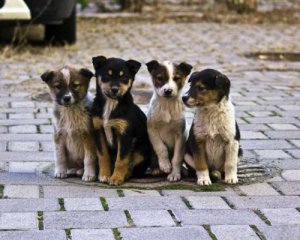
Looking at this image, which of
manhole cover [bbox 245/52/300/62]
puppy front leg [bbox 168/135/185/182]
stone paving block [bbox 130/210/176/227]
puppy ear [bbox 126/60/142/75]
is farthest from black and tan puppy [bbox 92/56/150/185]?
manhole cover [bbox 245/52/300/62]

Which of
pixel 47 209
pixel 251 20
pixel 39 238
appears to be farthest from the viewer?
pixel 251 20

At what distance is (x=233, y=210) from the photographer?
17.3ft

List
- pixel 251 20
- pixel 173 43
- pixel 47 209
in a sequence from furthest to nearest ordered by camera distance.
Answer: pixel 251 20, pixel 173 43, pixel 47 209

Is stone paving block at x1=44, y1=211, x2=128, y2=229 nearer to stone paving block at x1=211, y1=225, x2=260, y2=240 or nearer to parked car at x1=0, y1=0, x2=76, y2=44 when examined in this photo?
stone paving block at x1=211, y1=225, x2=260, y2=240

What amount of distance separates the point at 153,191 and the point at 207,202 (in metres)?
0.49

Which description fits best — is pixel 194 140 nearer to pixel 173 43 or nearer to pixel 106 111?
pixel 106 111

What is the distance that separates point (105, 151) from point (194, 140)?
2.15 ft

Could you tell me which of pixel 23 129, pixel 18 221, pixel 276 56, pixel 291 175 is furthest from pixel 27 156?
pixel 276 56

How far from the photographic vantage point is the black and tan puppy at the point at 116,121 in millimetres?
5867

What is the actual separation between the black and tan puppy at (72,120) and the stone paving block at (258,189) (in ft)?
3.71

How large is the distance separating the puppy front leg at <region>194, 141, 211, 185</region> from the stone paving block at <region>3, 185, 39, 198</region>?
116 cm

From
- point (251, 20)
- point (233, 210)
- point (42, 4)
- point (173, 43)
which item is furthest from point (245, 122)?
point (251, 20)

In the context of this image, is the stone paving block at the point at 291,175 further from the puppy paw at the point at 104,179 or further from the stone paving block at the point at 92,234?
the stone paving block at the point at 92,234

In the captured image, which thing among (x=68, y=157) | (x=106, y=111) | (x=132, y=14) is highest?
(x=106, y=111)
